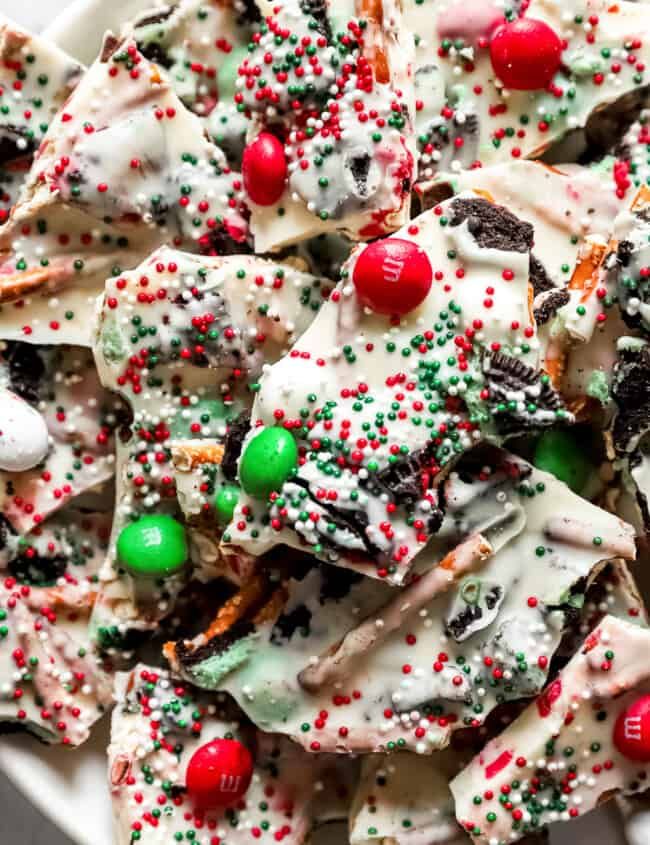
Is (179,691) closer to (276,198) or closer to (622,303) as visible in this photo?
(276,198)

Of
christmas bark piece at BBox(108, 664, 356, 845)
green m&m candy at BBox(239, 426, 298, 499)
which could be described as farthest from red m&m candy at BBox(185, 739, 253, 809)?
green m&m candy at BBox(239, 426, 298, 499)

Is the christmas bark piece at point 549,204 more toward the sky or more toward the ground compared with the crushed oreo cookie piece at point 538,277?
more toward the sky

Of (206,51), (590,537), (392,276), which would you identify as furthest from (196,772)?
(206,51)

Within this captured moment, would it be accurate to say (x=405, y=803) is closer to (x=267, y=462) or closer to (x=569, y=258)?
(x=267, y=462)

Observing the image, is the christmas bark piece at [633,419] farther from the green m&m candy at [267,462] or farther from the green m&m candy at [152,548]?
the green m&m candy at [152,548]

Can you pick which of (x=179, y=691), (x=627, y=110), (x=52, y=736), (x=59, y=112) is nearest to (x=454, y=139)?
(x=627, y=110)

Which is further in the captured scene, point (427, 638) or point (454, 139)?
point (454, 139)

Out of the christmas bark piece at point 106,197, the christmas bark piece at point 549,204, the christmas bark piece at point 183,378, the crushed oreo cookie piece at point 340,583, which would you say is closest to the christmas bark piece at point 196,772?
the christmas bark piece at point 183,378

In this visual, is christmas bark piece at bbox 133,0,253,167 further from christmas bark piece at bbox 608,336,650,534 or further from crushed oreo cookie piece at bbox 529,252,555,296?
christmas bark piece at bbox 608,336,650,534
